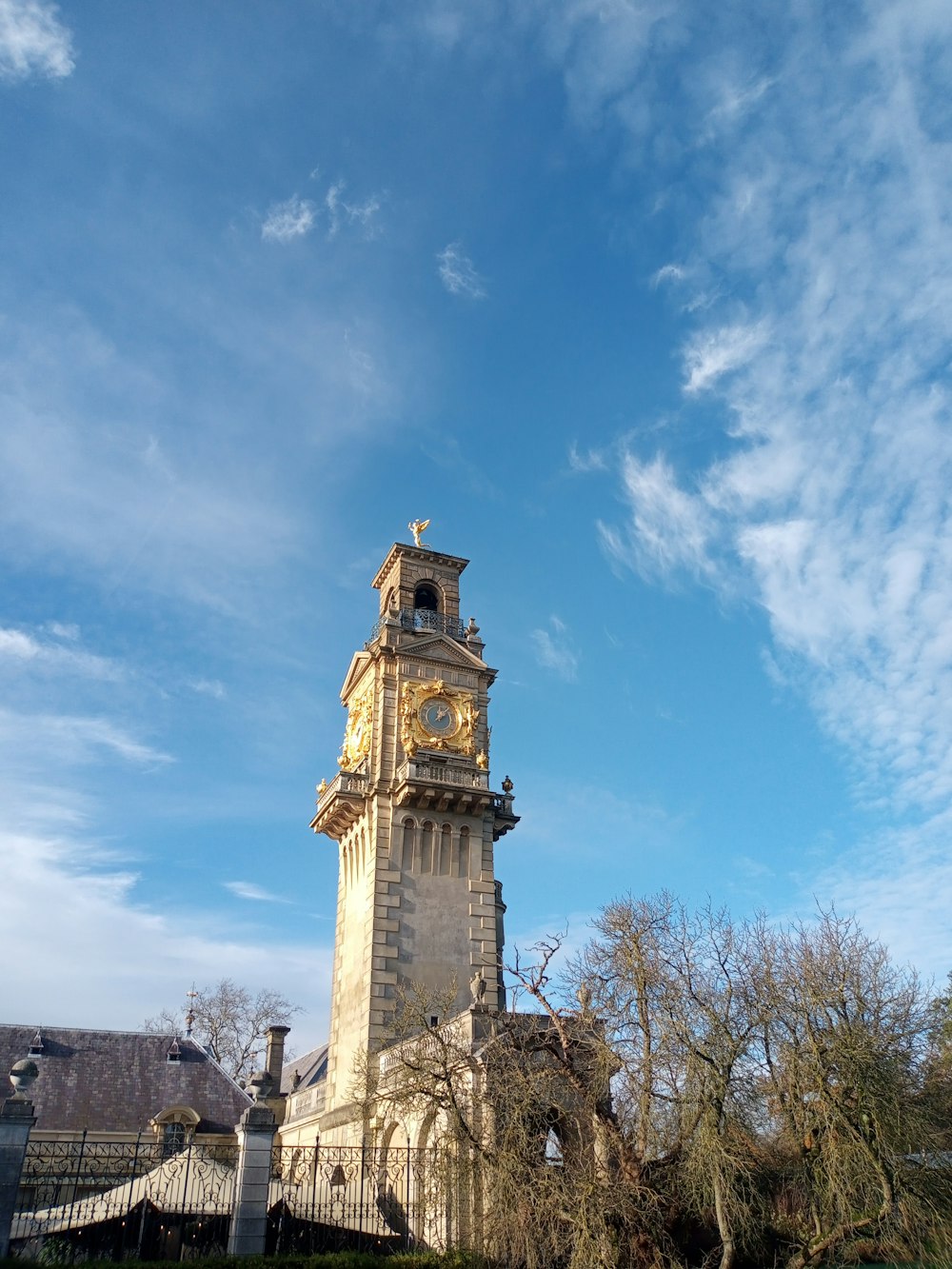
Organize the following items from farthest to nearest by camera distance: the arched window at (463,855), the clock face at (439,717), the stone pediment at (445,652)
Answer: the stone pediment at (445,652)
the clock face at (439,717)
the arched window at (463,855)

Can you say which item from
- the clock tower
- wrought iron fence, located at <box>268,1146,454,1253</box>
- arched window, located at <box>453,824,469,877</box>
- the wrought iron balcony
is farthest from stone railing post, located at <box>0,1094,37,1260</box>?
arched window, located at <box>453,824,469,877</box>

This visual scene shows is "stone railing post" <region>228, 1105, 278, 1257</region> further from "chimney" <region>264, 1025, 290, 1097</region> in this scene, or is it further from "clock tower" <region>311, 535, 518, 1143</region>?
"chimney" <region>264, 1025, 290, 1097</region>

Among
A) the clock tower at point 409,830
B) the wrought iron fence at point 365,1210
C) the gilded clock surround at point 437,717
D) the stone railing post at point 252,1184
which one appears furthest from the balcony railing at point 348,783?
the stone railing post at point 252,1184

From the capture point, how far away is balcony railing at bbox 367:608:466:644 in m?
39.8

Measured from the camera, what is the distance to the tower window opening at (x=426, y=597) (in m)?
42.0

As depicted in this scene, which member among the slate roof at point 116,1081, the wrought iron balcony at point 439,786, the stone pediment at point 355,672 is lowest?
the slate roof at point 116,1081

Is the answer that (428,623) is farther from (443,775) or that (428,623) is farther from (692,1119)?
(692,1119)

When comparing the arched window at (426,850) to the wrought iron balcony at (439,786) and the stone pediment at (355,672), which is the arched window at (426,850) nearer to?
the wrought iron balcony at (439,786)

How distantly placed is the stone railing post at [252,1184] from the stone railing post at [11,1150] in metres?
4.30

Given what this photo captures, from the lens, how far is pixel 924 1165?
20.4 m

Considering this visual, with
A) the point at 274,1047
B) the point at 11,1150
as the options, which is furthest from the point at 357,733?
the point at 11,1150

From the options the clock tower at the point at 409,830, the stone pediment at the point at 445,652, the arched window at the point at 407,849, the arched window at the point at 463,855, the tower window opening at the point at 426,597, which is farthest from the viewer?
the tower window opening at the point at 426,597

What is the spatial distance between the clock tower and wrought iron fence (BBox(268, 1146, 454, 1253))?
6039mm

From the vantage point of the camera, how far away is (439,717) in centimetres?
3781
